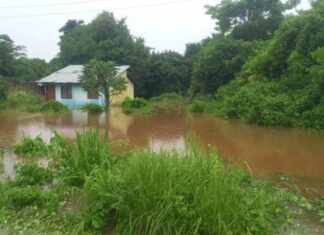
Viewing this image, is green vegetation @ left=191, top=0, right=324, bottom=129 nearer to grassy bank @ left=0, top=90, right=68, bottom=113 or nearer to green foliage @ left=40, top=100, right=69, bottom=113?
green foliage @ left=40, top=100, right=69, bottom=113

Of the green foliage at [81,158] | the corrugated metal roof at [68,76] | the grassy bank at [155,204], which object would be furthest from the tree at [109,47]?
the grassy bank at [155,204]

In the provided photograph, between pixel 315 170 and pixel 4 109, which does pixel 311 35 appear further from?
pixel 4 109

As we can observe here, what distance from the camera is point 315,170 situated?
8.51 meters

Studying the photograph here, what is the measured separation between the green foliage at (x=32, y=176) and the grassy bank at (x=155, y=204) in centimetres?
61

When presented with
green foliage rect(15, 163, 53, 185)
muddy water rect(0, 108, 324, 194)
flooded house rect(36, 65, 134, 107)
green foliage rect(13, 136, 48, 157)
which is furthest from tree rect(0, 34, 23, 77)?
green foliage rect(15, 163, 53, 185)

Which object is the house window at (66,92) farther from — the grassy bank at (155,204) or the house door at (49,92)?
the grassy bank at (155,204)

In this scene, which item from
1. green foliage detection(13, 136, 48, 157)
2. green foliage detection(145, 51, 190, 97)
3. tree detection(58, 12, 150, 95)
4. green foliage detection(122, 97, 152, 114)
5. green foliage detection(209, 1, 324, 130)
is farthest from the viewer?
green foliage detection(145, 51, 190, 97)

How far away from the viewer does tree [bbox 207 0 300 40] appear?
2769 cm

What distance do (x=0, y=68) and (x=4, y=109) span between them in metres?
8.21

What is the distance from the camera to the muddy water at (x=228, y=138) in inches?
340

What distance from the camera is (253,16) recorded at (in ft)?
92.7

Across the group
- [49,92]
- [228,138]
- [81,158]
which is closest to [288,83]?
[228,138]

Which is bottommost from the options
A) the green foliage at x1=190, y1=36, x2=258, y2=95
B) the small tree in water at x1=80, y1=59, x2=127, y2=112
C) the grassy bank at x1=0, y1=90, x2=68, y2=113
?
the grassy bank at x1=0, y1=90, x2=68, y2=113

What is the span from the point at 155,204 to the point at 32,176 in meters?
2.82
